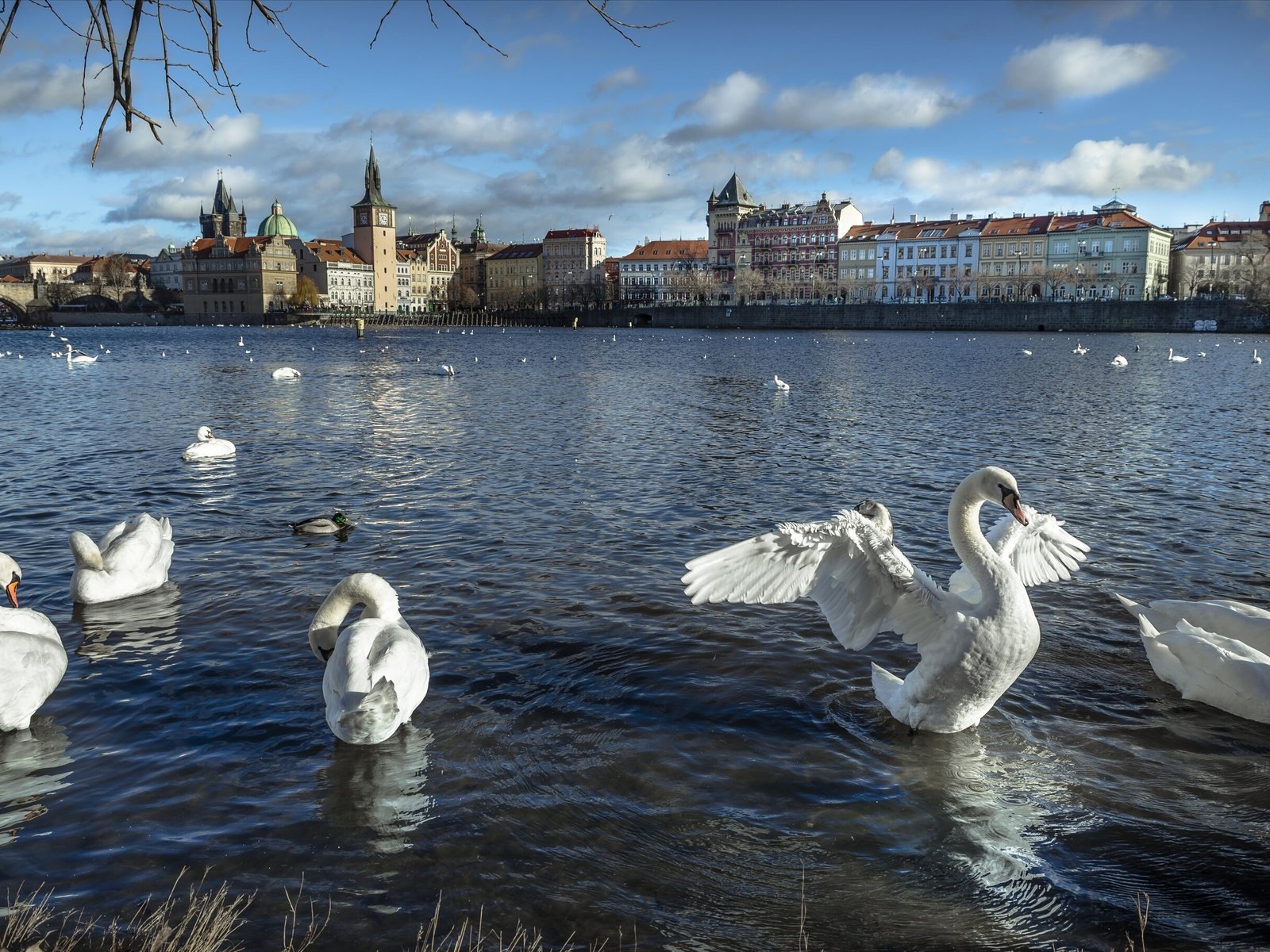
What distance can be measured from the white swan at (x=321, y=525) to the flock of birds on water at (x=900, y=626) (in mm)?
3913

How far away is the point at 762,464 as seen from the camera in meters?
15.2

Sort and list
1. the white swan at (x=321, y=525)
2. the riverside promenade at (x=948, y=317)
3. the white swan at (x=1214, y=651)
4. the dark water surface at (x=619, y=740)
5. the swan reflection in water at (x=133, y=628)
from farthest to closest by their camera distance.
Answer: the riverside promenade at (x=948, y=317) → the white swan at (x=321, y=525) → the swan reflection in water at (x=133, y=628) → the white swan at (x=1214, y=651) → the dark water surface at (x=619, y=740)

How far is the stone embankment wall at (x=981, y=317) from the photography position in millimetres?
79375

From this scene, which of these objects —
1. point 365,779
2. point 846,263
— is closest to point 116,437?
point 365,779

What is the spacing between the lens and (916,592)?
492cm

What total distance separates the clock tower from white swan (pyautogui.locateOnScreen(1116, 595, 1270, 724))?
15638cm

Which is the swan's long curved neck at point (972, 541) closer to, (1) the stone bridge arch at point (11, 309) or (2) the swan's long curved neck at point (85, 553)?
(2) the swan's long curved neck at point (85, 553)

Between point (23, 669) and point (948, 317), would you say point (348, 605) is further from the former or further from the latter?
point (948, 317)

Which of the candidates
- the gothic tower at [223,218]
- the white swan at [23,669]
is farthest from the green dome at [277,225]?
the white swan at [23,669]

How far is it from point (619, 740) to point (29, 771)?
3.23 m

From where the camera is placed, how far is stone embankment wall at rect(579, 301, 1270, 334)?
7938cm

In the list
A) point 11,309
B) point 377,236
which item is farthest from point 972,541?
point 11,309

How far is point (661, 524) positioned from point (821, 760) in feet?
18.7

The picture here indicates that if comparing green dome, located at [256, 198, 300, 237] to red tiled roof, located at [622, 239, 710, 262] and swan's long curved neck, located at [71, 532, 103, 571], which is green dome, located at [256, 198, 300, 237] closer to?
red tiled roof, located at [622, 239, 710, 262]
